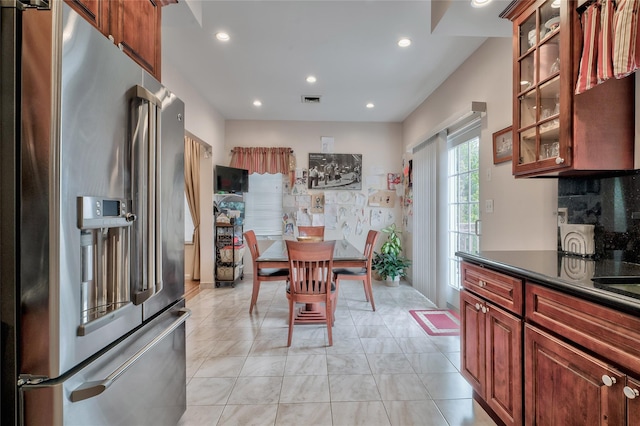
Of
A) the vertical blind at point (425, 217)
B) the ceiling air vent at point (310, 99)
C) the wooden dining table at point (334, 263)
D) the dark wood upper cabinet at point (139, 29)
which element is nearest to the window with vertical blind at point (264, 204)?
the ceiling air vent at point (310, 99)

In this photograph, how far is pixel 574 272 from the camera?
4.10 ft

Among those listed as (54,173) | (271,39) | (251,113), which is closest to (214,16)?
(271,39)

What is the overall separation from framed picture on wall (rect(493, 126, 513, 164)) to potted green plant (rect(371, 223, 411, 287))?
2.30m

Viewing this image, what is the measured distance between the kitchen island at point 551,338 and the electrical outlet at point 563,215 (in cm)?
24

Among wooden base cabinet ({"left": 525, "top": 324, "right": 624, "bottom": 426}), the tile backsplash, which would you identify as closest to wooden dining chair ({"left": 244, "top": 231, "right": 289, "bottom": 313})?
wooden base cabinet ({"left": 525, "top": 324, "right": 624, "bottom": 426})

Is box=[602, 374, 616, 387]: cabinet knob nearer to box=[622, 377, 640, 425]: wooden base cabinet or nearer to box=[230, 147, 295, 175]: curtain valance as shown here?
box=[622, 377, 640, 425]: wooden base cabinet

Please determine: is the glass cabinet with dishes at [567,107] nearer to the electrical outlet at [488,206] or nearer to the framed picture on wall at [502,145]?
the framed picture on wall at [502,145]

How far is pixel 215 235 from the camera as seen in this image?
4.45m

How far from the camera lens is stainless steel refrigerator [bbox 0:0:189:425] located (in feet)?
2.53

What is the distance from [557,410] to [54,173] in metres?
1.90

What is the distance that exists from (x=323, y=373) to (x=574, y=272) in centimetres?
165

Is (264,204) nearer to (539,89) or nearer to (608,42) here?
(539,89)

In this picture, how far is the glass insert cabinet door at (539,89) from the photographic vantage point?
59.7 inches

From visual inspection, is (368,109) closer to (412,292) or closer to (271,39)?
(271,39)
